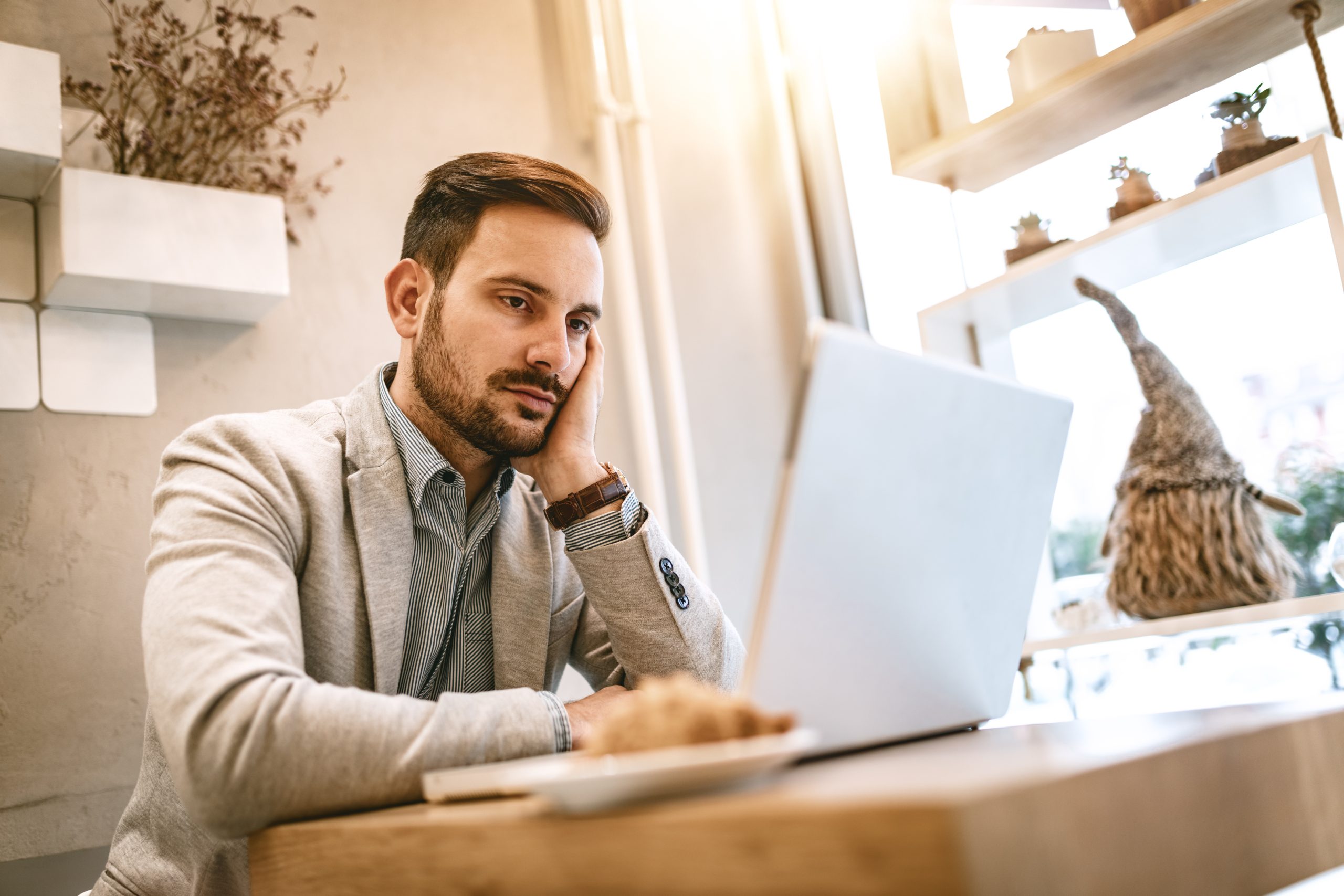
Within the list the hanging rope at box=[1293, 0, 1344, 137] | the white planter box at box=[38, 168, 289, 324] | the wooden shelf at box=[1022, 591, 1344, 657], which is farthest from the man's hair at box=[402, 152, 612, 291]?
the hanging rope at box=[1293, 0, 1344, 137]

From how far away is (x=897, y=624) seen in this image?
0.78 m

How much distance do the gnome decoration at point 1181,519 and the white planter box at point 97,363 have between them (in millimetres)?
1696

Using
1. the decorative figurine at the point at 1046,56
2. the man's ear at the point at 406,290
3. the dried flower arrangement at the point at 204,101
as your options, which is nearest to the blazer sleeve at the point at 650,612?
the man's ear at the point at 406,290

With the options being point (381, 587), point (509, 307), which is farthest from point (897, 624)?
point (509, 307)

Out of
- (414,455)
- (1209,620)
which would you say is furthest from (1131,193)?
(414,455)

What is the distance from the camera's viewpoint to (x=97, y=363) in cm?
172

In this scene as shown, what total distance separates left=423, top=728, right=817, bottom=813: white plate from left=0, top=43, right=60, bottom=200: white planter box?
4.55ft

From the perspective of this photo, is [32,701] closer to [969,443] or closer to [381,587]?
[381,587]

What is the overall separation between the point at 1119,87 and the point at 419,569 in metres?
1.60

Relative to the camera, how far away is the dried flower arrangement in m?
1.77

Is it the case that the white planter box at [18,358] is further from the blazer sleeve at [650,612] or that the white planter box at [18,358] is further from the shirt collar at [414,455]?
the blazer sleeve at [650,612]

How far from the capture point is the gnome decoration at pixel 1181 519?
5.72 ft

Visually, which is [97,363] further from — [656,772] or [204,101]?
[656,772]

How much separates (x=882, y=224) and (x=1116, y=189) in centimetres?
85
